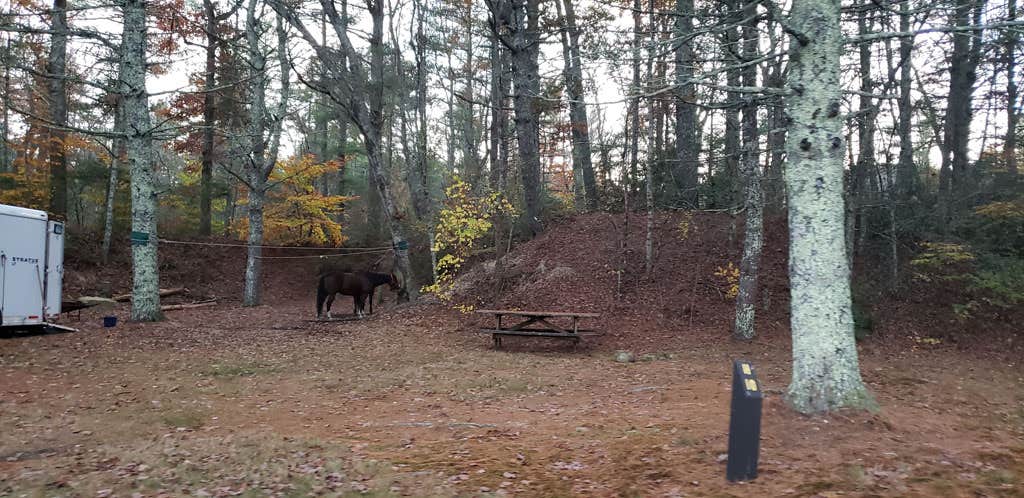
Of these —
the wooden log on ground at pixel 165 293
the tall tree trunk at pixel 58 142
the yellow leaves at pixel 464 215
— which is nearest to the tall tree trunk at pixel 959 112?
the yellow leaves at pixel 464 215

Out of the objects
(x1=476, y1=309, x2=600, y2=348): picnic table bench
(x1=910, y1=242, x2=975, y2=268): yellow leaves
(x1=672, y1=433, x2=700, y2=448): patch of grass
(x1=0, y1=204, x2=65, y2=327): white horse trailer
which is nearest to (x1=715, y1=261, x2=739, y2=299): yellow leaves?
(x1=910, y1=242, x2=975, y2=268): yellow leaves

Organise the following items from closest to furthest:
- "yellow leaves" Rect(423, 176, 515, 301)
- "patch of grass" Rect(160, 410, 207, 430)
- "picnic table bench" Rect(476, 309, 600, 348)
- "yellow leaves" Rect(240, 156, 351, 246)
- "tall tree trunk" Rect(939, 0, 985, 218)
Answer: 1. "patch of grass" Rect(160, 410, 207, 430)
2. "picnic table bench" Rect(476, 309, 600, 348)
3. "tall tree trunk" Rect(939, 0, 985, 218)
4. "yellow leaves" Rect(423, 176, 515, 301)
5. "yellow leaves" Rect(240, 156, 351, 246)

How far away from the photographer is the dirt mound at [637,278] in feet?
40.9

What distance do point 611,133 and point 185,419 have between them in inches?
601

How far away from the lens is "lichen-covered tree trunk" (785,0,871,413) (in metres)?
5.40

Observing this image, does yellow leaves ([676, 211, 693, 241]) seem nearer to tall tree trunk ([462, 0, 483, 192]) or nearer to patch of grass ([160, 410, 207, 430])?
tall tree trunk ([462, 0, 483, 192])

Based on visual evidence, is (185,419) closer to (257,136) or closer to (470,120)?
(257,136)

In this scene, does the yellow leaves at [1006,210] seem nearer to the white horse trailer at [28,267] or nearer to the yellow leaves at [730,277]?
the yellow leaves at [730,277]

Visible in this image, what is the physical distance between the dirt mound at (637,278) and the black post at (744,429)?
7.55 meters

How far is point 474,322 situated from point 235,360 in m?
5.56

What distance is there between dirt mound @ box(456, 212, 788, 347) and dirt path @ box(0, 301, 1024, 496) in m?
1.19

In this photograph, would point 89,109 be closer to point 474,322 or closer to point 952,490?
point 474,322

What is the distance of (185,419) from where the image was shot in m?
6.59

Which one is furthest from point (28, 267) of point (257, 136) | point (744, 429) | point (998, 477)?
point (998, 477)
